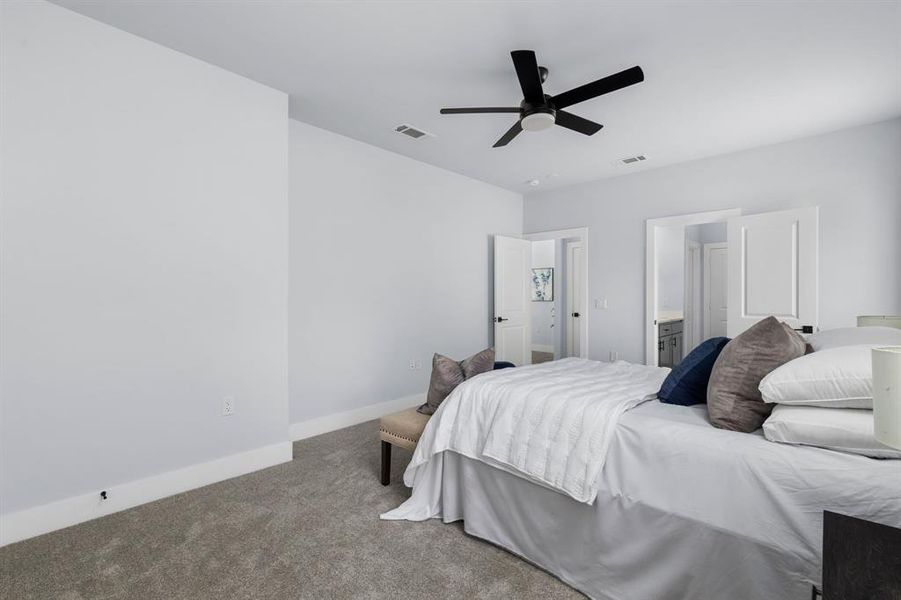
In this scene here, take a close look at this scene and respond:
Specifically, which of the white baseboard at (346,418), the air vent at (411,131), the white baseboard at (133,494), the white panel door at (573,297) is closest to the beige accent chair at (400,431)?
the white baseboard at (133,494)

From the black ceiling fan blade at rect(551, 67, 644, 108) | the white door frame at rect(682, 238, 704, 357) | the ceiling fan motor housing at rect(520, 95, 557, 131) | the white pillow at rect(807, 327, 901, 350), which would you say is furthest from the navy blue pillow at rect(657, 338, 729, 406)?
the white door frame at rect(682, 238, 704, 357)

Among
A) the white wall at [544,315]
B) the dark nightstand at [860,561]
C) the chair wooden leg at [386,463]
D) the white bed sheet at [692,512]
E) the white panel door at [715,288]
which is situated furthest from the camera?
the white wall at [544,315]

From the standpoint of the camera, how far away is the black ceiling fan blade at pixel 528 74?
7.31 feet

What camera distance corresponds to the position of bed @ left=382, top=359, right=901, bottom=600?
52.3 inches

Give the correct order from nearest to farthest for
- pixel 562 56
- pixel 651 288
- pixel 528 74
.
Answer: pixel 528 74
pixel 562 56
pixel 651 288

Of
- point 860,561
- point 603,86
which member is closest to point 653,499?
point 860,561

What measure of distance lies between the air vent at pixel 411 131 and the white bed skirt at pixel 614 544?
9.48 feet

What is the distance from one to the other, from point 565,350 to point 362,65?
6.06 m

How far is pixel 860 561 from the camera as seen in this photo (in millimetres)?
838

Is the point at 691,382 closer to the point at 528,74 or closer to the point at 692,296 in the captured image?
the point at 528,74

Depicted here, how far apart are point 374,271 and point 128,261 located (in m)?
2.20

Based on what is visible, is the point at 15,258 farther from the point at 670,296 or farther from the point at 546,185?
the point at 670,296

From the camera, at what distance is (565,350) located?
7.73m

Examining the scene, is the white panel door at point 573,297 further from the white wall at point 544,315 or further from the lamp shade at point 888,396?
the lamp shade at point 888,396
